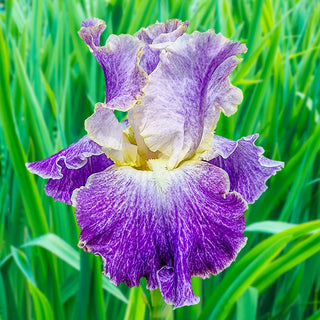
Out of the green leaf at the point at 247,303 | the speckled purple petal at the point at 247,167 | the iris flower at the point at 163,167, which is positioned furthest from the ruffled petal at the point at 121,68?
the green leaf at the point at 247,303

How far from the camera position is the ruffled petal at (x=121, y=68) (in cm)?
47

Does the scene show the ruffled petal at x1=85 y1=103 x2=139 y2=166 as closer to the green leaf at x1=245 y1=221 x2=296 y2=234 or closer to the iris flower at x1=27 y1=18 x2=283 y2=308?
the iris flower at x1=27 y1=18 x2=283 y2=308

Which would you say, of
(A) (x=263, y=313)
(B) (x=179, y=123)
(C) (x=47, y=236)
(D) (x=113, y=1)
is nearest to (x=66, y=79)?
(D) (x=113, y=1)

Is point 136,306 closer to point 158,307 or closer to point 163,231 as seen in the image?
point 158,307

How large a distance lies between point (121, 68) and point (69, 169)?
0.43 feet

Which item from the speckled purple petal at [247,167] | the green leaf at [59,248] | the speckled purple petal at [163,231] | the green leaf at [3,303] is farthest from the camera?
the green leaf at [3,303]

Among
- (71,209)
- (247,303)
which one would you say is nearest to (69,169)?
(71,209)

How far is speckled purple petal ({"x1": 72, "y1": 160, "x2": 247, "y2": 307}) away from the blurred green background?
18 centimetres

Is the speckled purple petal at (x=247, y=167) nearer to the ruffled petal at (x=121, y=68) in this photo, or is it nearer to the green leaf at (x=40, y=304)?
the ruffled petal at (x=121, y=68)

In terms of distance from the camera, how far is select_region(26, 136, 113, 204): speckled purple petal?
51cm

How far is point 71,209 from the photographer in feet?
2.29

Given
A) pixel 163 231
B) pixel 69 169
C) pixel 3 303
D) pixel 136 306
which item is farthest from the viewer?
pixel 3 303

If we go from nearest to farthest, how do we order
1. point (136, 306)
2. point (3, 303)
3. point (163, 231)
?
point (163, 231)
point (136, 306)
point (3, 303)

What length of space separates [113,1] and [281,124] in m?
0.45
